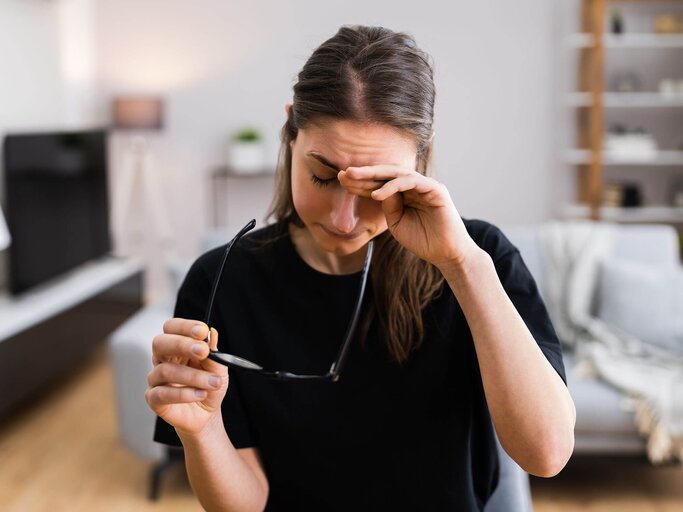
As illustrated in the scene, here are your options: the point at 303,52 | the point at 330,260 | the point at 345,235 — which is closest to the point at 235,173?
the point at 303,52

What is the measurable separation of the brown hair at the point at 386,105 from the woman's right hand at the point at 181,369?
25 centimetres

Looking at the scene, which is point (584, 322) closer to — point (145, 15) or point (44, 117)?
point (44, 117)

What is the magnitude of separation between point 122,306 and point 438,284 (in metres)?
3.37

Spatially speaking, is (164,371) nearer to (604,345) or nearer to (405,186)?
(405,186)

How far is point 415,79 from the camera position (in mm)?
973

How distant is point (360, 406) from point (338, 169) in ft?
0.97

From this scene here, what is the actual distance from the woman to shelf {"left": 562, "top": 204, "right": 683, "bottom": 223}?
4254mm

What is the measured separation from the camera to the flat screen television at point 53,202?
3.43m

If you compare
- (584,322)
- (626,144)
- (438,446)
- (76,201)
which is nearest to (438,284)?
(438,446)

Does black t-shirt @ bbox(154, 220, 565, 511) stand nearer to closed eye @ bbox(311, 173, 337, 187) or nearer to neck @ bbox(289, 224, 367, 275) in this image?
neck @ bbox(289, 224, 367, 275)

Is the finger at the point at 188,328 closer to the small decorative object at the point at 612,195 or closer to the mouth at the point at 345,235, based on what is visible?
the mouth at the point at 345,235

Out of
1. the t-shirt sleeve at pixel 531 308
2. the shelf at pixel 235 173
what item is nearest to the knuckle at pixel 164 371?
the t-shirt sleeve at pixel 531 308

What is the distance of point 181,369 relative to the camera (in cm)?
86

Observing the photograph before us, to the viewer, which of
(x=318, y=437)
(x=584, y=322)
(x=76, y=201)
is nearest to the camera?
(x=318, y=437)
